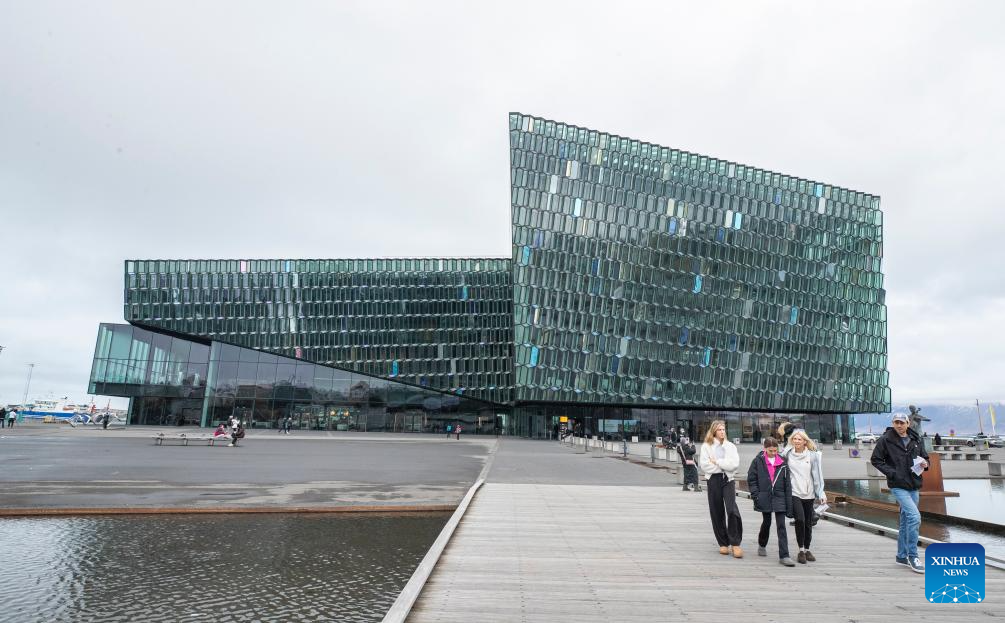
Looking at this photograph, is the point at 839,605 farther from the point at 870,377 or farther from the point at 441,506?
the point at 870,377

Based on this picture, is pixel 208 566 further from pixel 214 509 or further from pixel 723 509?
pixel 723 509

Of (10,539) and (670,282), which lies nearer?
(10,539)

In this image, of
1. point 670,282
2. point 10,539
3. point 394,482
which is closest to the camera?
point 10,539

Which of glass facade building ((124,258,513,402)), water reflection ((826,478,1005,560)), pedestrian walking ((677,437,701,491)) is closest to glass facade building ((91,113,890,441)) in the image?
glass facade building ((124,258,513,402))

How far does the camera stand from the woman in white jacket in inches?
317

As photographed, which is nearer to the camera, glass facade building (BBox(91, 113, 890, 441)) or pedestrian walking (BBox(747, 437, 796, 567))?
pedestrian walking (BBox(747, 437, 796, 567))

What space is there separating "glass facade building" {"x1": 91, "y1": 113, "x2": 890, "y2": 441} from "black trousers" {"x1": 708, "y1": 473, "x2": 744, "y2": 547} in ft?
184

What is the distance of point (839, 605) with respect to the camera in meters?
5.87

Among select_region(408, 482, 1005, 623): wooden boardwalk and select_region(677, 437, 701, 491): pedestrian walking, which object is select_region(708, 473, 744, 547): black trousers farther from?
select_region(677, 437, 701, 491): pedestrian walking

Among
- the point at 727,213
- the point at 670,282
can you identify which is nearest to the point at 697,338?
the point at 670,282

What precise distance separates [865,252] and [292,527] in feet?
275

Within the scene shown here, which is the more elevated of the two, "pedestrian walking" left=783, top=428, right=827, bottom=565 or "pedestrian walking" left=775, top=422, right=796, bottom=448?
"pedestrian walking" left=775, top=422, right=796, bottom=448

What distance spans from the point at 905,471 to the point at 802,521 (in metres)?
1.40

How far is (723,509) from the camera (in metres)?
8.26
